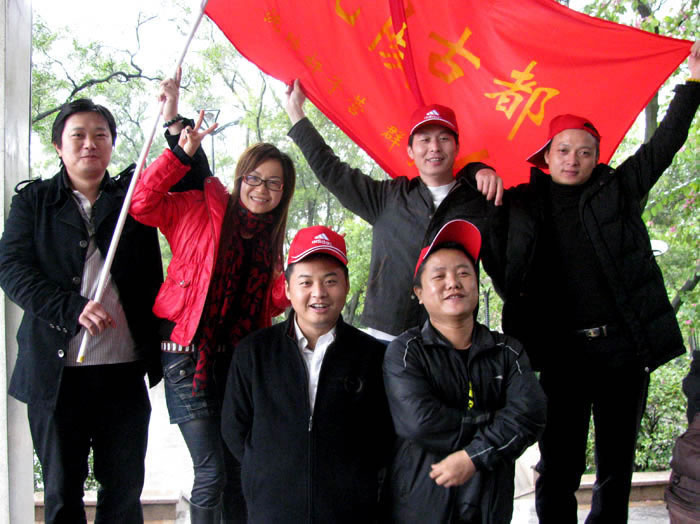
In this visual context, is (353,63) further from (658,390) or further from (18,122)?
(658,390)

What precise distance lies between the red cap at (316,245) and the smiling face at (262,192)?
13.2 inches

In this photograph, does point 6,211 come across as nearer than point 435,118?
No

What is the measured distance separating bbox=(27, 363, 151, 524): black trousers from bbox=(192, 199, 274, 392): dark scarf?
1.13ft

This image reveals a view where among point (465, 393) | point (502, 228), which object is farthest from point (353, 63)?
point (465, 393)

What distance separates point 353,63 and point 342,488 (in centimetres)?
205

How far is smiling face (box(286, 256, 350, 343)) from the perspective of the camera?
6.53 ft

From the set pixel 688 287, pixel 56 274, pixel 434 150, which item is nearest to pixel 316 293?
pixel 434 150

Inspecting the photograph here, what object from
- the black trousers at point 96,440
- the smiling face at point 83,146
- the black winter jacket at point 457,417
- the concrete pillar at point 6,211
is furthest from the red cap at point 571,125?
the concrete pillar at point 6,211

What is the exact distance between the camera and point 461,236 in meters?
2.09

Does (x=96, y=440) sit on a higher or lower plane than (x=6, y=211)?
lower

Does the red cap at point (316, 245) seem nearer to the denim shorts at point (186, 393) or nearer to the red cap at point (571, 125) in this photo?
the denim shorts at point (186, 393)

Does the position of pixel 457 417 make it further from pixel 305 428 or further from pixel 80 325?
pixel 80 325

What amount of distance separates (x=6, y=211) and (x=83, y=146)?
27.4 inches

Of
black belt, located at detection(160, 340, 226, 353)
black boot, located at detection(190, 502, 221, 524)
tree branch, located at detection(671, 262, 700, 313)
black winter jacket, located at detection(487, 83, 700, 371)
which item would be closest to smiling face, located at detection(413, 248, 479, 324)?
black winter jacket, located at detection(487, 83, 700, 371)
